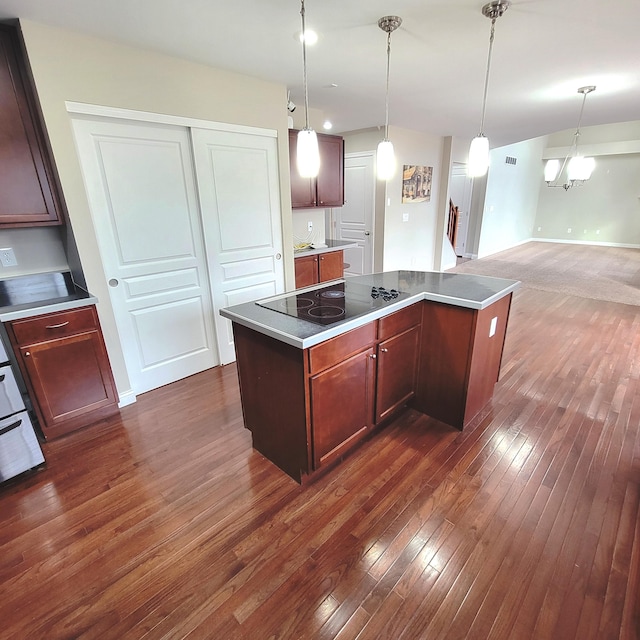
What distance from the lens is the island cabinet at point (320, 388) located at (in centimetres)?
170

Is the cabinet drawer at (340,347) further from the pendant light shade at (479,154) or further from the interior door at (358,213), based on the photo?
the interior door at (358,213)

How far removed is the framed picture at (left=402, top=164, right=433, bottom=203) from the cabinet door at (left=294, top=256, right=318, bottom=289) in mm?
2436

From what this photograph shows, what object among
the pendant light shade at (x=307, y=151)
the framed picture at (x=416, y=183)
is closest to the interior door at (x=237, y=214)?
the pendant light shade at (x=307, y=151)

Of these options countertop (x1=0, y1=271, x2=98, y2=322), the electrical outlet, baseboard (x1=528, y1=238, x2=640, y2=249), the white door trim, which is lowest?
baseboard (x1=528, y1=238, x2=640, y2=249)

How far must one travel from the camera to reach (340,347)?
176cm

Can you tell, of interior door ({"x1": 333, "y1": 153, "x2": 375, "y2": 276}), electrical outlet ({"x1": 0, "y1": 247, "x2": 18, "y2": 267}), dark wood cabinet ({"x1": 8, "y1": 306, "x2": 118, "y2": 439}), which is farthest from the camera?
interior door ({"x1": 333, "y1": 153, "x2": 375, "y2": 276})

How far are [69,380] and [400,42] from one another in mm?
3057

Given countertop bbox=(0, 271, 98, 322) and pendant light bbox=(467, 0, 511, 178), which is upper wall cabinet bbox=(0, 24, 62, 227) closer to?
countertop bbox=(0, 271, 98, 322)

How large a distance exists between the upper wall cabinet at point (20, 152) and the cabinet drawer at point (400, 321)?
220cm

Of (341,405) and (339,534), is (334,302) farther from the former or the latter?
(339,534)

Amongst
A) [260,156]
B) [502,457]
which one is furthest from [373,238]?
[502,457]

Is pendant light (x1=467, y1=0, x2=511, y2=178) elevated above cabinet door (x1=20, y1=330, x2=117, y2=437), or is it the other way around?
pendant light (x1=467, y1=0, x2=511, y2=178)

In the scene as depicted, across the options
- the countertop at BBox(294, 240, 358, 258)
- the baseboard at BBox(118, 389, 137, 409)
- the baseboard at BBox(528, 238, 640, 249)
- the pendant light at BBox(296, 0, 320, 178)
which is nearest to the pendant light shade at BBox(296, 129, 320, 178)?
the pendant light at BBox(296, 0, 320, 178)

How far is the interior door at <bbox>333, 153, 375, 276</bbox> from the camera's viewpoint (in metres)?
5.38
